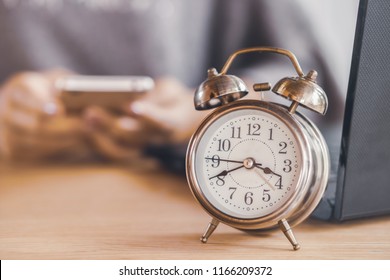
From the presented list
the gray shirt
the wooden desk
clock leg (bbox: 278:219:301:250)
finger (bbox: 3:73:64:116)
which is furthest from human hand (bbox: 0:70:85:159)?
clock leg (bbox: 278:219:301:250)

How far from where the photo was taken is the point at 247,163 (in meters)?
0.84

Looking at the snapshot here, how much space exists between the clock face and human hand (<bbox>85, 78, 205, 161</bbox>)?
630mm

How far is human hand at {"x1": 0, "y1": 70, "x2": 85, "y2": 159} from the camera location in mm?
1576

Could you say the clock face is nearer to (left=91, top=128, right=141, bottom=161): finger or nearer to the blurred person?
the blurred person

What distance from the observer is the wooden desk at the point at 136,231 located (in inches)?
31.7

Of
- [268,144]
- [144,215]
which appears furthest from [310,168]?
[144,215]

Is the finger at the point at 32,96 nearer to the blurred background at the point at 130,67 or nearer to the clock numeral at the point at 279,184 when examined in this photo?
the blurred background at the point at 130,67

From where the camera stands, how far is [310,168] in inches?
31.7

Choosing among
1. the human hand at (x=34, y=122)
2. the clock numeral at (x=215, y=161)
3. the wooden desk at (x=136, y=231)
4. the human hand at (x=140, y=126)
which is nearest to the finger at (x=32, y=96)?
the human hand at (x=34, y=122)

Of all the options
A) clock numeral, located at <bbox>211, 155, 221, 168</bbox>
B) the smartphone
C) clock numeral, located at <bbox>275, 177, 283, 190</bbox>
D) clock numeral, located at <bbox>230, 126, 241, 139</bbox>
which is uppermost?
the smartphone

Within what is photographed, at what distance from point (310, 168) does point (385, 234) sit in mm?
197

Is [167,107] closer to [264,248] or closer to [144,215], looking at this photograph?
[144,215]

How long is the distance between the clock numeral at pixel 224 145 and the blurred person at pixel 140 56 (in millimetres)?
617

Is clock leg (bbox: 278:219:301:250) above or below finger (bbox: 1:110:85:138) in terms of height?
below
